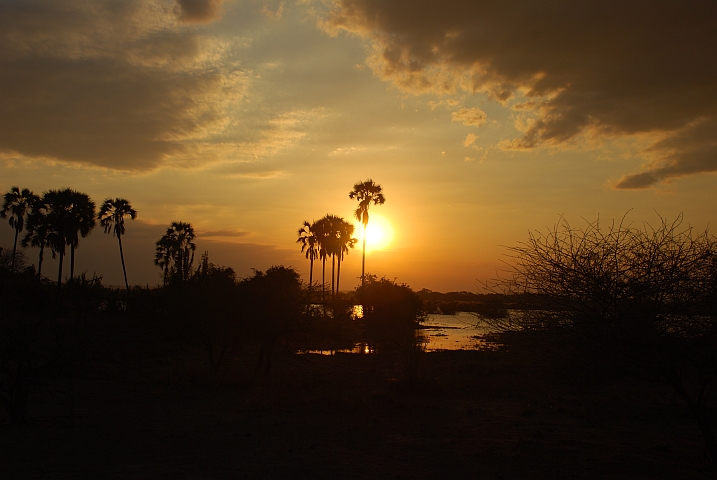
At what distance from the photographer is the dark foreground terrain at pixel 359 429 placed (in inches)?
384

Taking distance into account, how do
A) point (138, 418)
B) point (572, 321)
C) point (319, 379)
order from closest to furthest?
point (572, 321), point (138, 418), point (319, 379)

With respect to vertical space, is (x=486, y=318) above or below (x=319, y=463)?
above

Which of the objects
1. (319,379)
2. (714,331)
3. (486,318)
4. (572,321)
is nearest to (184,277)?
(319,379)

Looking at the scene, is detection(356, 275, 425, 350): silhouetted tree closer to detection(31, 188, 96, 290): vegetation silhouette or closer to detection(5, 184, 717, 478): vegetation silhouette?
detection(5, 184, 717, 478): vegetation silhouette

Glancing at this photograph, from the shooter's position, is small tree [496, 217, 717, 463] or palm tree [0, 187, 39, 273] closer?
small tree [496, 217, 717, 463]

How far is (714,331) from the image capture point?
8617 millimetres

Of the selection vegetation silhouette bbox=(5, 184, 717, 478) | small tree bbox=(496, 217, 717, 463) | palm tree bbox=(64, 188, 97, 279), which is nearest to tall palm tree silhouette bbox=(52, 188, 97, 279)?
palm tree bbox=(64, 188, 97, 279)

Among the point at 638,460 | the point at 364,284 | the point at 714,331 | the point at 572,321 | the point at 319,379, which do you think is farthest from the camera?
the point at 364,284

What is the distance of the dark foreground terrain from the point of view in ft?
32.0

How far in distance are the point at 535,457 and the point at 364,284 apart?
38.8 m

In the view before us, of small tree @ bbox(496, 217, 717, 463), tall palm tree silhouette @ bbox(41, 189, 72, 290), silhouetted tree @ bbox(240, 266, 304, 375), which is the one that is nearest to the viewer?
small tree @ bbox(496, 217, 717, 463)

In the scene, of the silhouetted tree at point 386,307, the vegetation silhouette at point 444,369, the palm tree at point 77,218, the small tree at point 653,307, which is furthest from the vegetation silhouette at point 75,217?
A: the small tree at point 653,307

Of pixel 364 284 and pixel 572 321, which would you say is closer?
pixel 572 321

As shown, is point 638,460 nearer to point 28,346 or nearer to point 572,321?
point 572,321
